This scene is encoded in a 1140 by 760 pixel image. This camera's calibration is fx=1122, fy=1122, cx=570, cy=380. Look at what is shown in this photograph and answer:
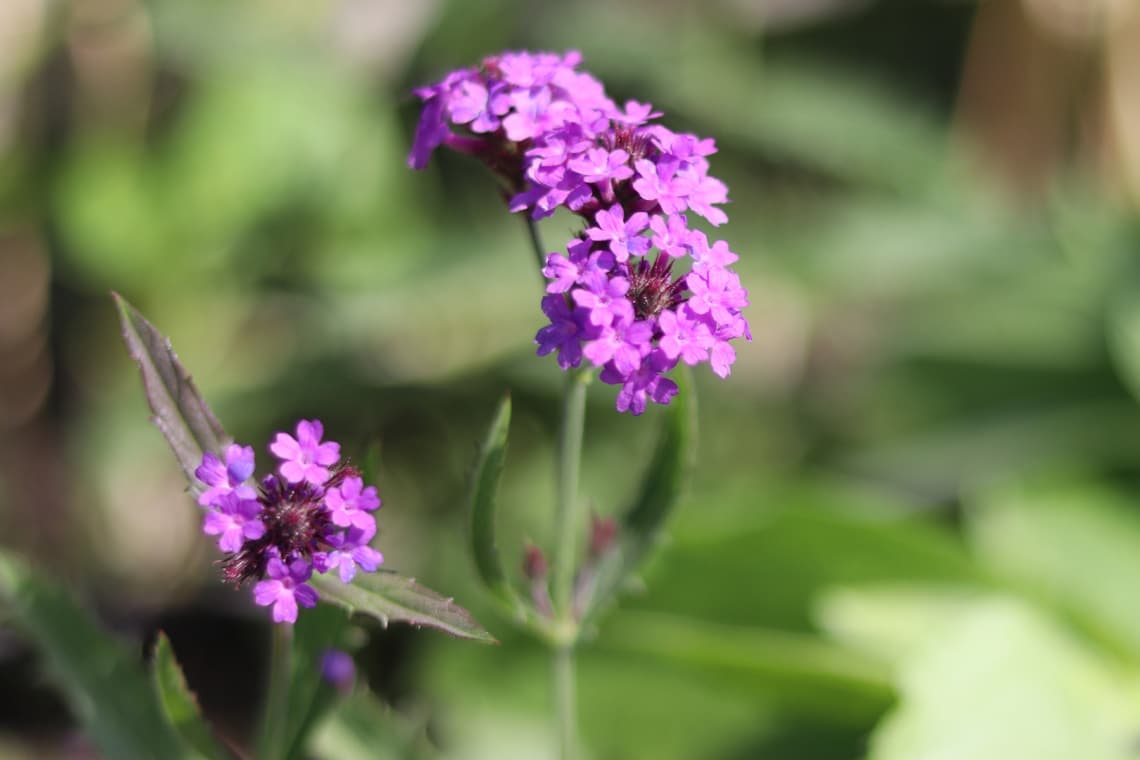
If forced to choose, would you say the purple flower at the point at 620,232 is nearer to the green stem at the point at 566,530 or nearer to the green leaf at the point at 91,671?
the green stem at the point at 566,530

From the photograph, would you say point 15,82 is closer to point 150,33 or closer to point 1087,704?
point 150,33

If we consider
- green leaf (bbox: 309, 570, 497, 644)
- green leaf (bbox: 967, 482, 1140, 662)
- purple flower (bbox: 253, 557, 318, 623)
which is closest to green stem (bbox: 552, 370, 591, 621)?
green leaf (bbox: 309, 570, 497, 644)

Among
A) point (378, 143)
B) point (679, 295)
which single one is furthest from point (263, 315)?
point (679, 295)

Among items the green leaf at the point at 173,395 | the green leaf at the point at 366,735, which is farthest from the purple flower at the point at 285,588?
the green leaf at the point at 366,735

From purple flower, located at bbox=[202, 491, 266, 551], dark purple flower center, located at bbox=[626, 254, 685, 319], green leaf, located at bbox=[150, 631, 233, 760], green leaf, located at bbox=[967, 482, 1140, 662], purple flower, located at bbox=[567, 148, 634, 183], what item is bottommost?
green leaf, located at bbox=[967, 482, 1140, 662]

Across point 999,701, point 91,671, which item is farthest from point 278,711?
point 999,701

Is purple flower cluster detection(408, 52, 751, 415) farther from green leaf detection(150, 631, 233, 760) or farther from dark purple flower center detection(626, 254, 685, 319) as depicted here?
green leaf detection(150, 631, 233, 760)
